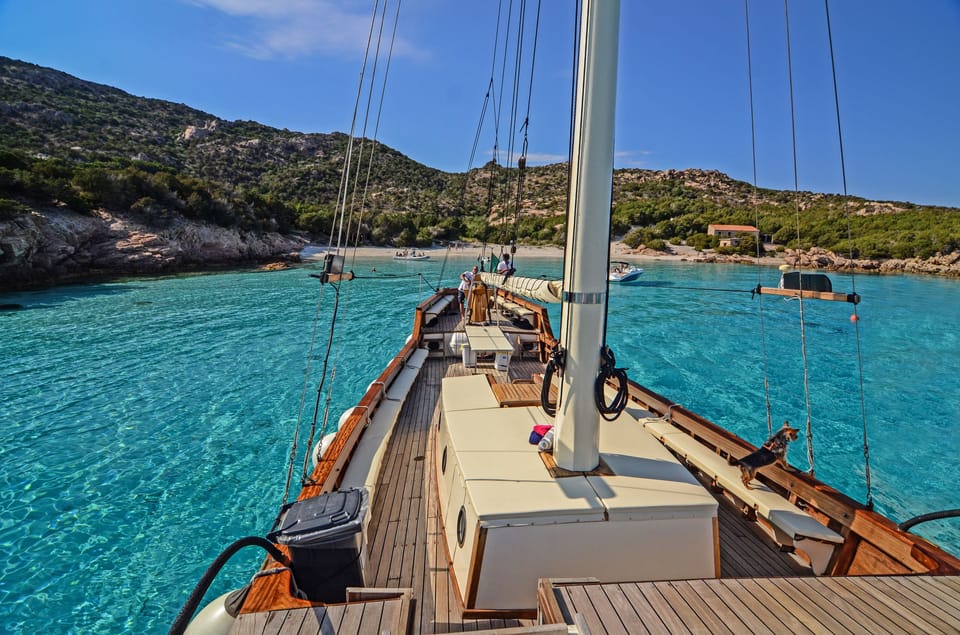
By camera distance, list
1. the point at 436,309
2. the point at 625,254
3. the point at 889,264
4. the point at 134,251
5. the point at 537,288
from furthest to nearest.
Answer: the point at 625,254
the point at 889,264
the point at 134,251
the point at 436,309
the point at 537,288

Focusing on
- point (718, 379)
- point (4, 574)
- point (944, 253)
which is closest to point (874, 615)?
point (4, 574)

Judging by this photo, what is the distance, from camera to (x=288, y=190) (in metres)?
77.3

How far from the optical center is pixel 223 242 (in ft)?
149

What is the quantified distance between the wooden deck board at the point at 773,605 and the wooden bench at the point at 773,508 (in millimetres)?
1098

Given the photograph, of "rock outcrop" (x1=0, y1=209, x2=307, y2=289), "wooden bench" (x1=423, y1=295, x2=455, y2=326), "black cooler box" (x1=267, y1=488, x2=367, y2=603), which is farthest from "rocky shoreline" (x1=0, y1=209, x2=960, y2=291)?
"black cooler box" (x1=267, y1=488, x2=367, y2=603)

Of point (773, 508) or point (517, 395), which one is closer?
point (773, 508)

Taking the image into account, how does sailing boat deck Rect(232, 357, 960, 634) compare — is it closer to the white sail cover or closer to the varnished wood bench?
the varnished wood bench

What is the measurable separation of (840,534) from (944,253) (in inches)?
3070

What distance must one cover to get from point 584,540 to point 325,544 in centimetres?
174

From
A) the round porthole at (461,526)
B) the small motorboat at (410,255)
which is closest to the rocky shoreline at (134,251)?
the small motorboat at (410,255)

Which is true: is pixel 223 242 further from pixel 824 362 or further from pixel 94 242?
pixel 824 362

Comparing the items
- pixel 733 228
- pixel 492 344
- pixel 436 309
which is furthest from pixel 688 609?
pixel 733 228

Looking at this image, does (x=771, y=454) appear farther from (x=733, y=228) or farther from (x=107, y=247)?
(x=733, y=228)

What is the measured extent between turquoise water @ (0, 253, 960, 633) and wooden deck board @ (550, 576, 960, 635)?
5.43 m
